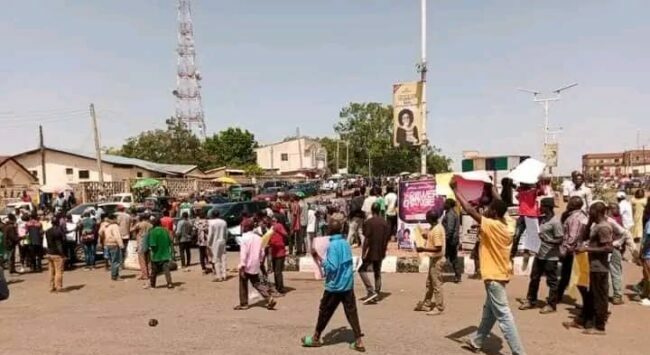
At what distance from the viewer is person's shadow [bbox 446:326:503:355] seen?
6.91m

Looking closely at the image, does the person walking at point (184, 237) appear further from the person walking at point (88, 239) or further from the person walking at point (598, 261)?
the person walking at point (598, 261)

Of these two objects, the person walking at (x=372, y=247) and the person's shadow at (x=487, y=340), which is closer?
the person's shadow at (x=487, y=340)

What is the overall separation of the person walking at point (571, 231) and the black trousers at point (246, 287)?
4.97 meters

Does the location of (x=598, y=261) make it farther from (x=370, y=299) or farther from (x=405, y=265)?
(x=405, y=265)

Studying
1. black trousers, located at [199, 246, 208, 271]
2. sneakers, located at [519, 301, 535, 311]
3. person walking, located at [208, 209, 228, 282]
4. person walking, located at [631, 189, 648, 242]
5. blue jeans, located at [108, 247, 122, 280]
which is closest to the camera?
sneakers, located at [519, 301, 535, 311]

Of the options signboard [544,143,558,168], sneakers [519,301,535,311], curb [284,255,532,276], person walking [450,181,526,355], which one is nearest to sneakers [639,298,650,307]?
sneakers [519,301,535,311]

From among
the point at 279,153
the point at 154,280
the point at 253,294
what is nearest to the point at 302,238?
the point at 154,280

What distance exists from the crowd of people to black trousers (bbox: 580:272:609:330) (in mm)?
13

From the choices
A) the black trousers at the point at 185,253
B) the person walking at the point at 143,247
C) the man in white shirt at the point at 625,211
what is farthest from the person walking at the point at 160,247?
the man in white shirt at the point at 625,211

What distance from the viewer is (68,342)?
7832 millimetres

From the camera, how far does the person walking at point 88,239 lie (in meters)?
15.4

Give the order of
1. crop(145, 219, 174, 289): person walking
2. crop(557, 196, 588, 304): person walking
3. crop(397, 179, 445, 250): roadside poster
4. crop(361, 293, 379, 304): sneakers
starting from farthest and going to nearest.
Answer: crop(397, 179, 445, 250): roadside poster < crop(145, 219, 174, 289): person walking < crop(361, 293, 379, 304): sneakers < crop(557, 196, 588, 304): person walking

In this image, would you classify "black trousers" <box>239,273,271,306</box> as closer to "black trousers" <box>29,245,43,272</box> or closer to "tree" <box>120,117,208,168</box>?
"black trousers" <box>29,245,43,272</box>

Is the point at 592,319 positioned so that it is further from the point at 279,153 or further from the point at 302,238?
the point at 279,153
